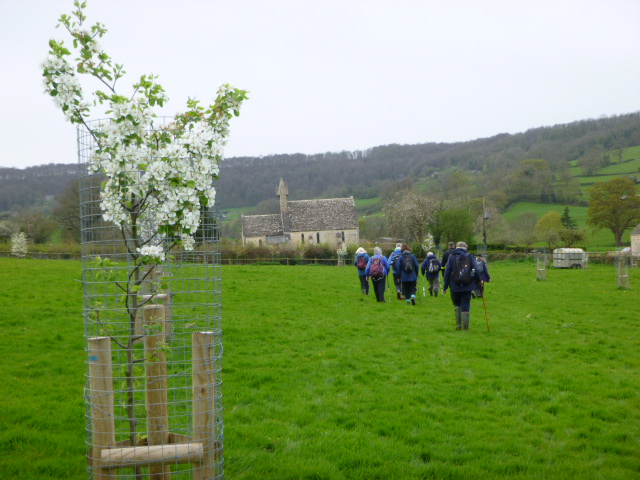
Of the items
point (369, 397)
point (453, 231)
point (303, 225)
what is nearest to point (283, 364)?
point (369, 397)

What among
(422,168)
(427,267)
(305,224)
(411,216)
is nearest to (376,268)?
(427,267)

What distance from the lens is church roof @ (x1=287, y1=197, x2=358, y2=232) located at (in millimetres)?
74125

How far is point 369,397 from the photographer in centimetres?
741

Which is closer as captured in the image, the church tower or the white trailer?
the white trailer

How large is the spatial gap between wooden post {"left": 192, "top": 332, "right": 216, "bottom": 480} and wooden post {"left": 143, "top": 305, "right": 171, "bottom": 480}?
0.77ft

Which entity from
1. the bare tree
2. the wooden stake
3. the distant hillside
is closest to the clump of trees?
the bare tree

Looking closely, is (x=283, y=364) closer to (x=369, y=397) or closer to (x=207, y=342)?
(x=369, y=397)

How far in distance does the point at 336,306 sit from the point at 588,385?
9.67 m

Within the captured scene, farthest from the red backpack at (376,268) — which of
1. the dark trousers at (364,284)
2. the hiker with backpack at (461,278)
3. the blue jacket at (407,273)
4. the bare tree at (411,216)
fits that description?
the bare tree at (411,216)

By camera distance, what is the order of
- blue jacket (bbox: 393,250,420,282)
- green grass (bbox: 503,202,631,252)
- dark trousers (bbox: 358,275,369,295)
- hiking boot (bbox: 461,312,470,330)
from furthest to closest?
green grass (bbox: 503,202,631,252) → dark trousers (bbox: 358,275,369,295) → blue jacket (bbox: 393,250,420,282) → hiking boot (bbox: 461,312,470,330)

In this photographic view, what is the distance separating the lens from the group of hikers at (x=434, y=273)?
12.3 metres

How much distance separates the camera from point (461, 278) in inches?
484

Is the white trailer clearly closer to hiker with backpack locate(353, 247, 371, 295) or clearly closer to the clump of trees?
hiker with backpack locate(353, 247, 371, 295)

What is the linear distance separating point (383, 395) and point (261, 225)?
224 ft
